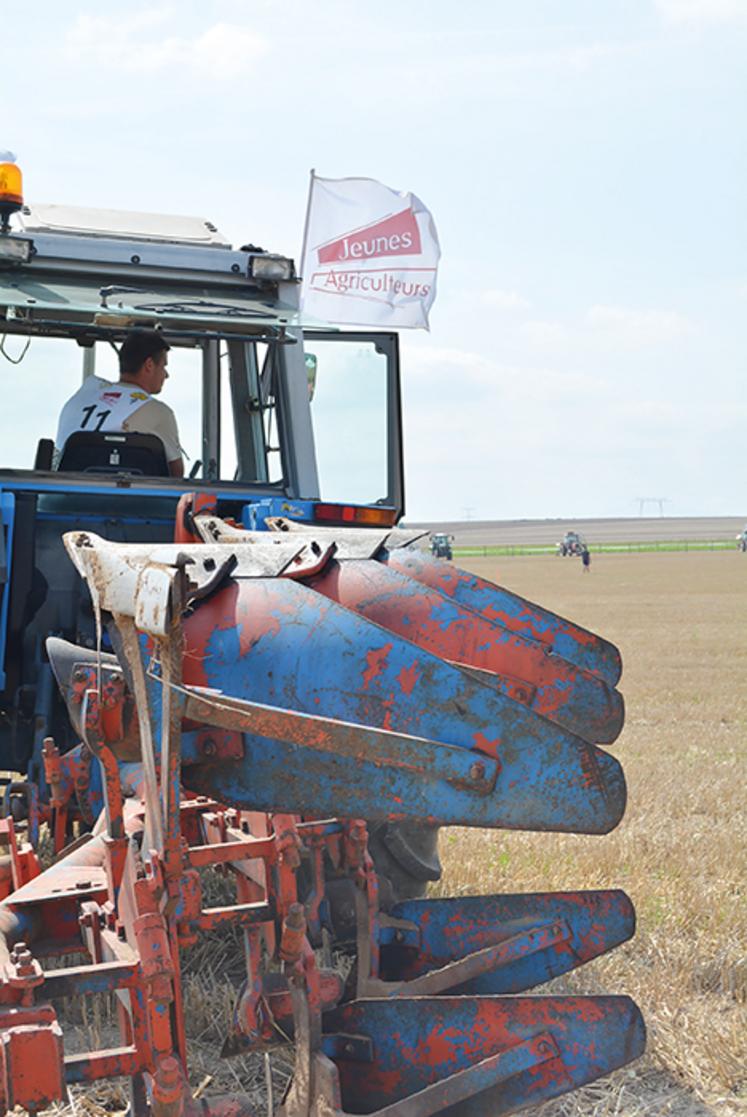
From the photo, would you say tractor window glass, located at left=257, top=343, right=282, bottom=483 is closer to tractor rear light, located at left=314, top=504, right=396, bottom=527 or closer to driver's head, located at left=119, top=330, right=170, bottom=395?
driver's head, located at left=119, top=330, right=170, bottom=395

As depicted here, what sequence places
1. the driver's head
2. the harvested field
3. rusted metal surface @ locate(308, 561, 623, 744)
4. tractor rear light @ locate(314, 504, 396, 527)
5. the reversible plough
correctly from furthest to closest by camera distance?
the driver's head < tractor rear light @ locate(314, 504, 396, 527) < the harvested field < rusted metal surface @ locate(308, 561, 623, 744) < the reversible plough

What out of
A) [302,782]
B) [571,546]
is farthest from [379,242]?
[571,546]

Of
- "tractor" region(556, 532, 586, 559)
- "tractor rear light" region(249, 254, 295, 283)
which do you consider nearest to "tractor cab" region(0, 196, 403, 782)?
"tractor rear light" region(249, 254, 295, 283)

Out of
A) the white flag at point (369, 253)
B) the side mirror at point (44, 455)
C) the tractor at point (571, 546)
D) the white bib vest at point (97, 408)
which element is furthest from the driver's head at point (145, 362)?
the tractor at point (571, 546)

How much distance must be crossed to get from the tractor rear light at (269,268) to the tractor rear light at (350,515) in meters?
1.11

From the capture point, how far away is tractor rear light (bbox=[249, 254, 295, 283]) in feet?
16.7

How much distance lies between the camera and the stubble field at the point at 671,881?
12.0ft

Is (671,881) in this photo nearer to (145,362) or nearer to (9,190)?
(145,362)

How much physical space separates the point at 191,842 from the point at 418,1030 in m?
1.03

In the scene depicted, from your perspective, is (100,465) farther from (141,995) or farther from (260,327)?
(141,995)

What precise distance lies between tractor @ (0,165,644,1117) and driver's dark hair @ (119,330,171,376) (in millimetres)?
371

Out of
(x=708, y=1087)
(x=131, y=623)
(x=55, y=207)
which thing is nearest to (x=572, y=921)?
(x=708, y=1087)

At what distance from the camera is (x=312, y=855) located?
384 cm

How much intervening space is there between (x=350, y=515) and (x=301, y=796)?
188 centimetres
